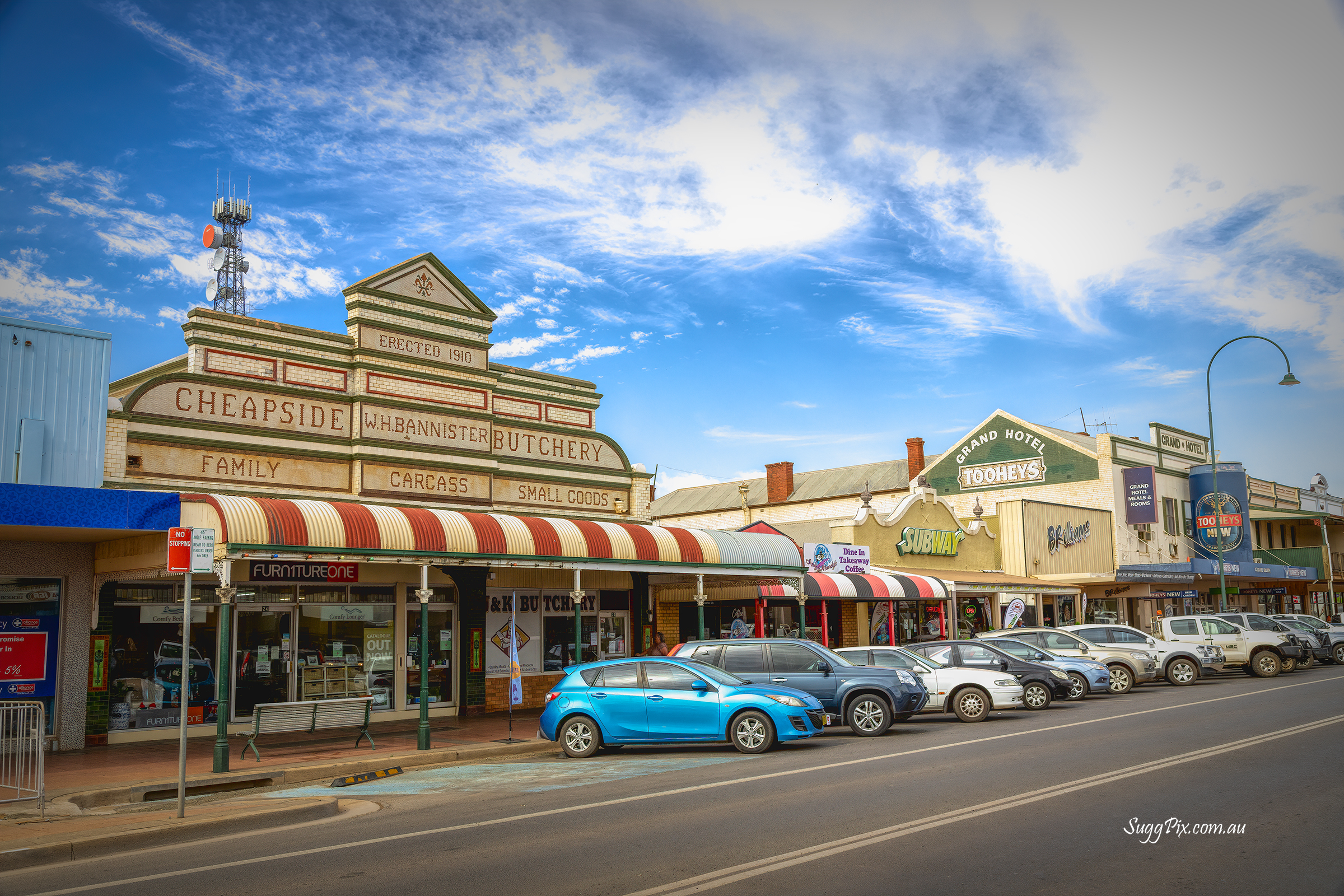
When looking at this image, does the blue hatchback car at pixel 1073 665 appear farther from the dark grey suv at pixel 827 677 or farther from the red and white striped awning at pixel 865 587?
the dark grey suv at pixel 827 677

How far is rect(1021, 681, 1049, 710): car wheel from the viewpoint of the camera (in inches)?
800

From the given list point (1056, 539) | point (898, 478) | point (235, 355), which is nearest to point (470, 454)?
point (235, 355)

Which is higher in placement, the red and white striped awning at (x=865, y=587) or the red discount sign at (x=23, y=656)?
the red and white striped awning at (x=865, y=587)

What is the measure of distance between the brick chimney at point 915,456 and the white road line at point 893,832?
37.6 meters

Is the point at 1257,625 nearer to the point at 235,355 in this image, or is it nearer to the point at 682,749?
the point at 682,749

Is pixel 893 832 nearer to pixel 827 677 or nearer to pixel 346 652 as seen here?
pixel 827 677

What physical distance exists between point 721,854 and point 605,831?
1.53 m

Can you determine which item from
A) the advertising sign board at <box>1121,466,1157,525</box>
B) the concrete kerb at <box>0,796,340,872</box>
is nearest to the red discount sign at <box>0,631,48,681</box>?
the concrete kerb at <box>0,796,340,872</box>

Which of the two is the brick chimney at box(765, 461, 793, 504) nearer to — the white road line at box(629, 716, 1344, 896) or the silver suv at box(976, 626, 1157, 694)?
the silver suv at box(976, 626, 1157, 694)

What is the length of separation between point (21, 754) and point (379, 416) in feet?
32.6

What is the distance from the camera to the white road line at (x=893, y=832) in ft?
23.2

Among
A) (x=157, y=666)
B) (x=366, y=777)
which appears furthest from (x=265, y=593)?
(x=366, y=777)

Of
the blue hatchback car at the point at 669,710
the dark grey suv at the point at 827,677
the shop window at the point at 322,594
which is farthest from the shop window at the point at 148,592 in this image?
the dark grey suv at the point at 827,677

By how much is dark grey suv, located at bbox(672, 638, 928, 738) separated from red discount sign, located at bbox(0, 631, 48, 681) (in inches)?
403
